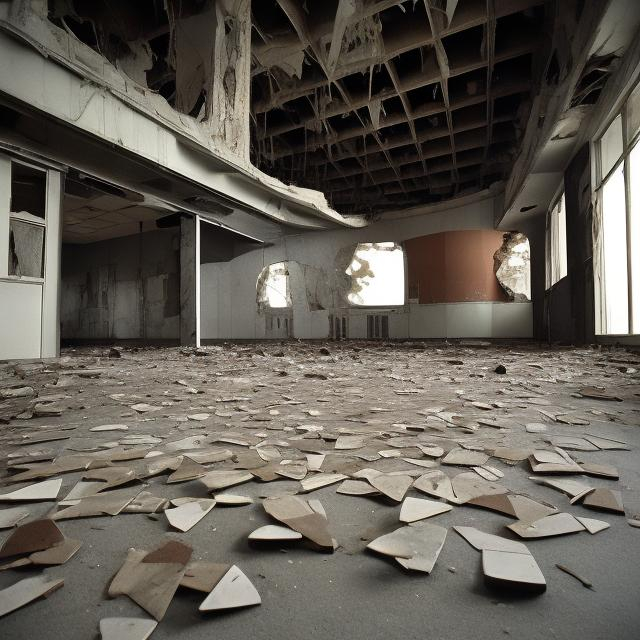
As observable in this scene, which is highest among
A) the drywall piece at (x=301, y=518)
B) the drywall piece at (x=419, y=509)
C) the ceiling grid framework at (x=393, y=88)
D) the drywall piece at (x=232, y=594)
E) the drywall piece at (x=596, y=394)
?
the ceiling grid framework at (x=393, y=88)

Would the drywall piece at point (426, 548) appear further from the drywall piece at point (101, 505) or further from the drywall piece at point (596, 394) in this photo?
the drywall piece at point (596, 394)

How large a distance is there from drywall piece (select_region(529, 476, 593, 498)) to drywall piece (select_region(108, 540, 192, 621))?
1.05 meters

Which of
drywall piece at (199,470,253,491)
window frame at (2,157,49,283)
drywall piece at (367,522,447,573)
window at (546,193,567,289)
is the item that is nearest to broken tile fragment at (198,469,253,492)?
drywall piece at (199,470,253,491)

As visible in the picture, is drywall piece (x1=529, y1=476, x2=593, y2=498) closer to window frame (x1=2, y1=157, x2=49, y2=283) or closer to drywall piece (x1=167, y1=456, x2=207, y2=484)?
drywall piece (x1=167, y1=456, x2=207, y2=484)

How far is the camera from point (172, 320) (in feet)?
32.9

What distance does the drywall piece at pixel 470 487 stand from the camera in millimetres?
1197

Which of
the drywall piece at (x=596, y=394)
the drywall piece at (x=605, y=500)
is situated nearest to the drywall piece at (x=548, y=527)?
the drywall piece at (x=605, y=500)

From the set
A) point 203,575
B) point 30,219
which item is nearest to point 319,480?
point 203,575

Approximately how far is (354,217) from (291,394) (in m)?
9.57

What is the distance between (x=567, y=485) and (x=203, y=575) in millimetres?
1068

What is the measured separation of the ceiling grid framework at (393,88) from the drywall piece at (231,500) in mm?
6219

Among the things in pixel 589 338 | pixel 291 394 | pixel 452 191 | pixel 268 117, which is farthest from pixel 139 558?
pixel 452 191

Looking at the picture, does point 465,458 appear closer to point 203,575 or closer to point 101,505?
point 203,575

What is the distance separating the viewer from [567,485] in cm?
126
